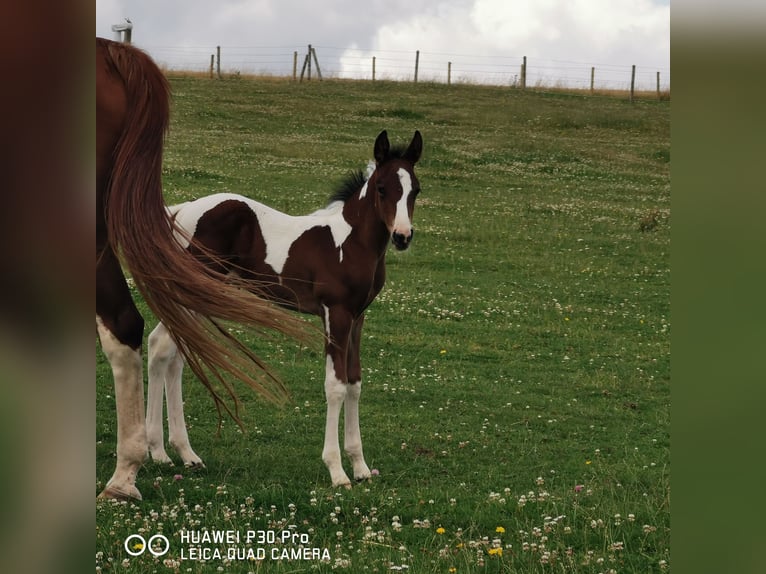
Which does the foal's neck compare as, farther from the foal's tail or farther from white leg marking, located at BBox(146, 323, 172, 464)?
the foal's tail

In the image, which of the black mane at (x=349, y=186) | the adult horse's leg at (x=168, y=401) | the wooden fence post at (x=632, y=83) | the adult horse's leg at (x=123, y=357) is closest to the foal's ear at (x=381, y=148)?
the black mane at (x=349, y=186)

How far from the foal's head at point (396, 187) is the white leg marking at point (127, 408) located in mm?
2577

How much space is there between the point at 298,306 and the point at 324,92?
34409 millimetres

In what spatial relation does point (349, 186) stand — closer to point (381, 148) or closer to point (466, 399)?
point (381, 148)

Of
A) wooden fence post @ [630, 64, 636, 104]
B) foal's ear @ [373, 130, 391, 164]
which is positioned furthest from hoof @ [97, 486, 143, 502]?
wooden fence post @ [630, 64, 636, 104]

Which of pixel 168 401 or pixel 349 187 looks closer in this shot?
pixel 168 401

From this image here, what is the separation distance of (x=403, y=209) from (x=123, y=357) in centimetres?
284

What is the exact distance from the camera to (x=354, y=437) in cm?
687

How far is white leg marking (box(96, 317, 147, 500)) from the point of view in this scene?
4285 millimetres

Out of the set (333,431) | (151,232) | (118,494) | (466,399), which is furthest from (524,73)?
(151,232)

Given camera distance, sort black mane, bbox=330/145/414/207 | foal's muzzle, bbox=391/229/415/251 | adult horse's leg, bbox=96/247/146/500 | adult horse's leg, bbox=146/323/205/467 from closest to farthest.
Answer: adult horse's leg, bbox=96/247/146/500 → foal's muzzle, bbox=391/229/415/251 → adult horse's leg, bbox=146/323/205/467 → black mane, bbox=330/145/414/207
